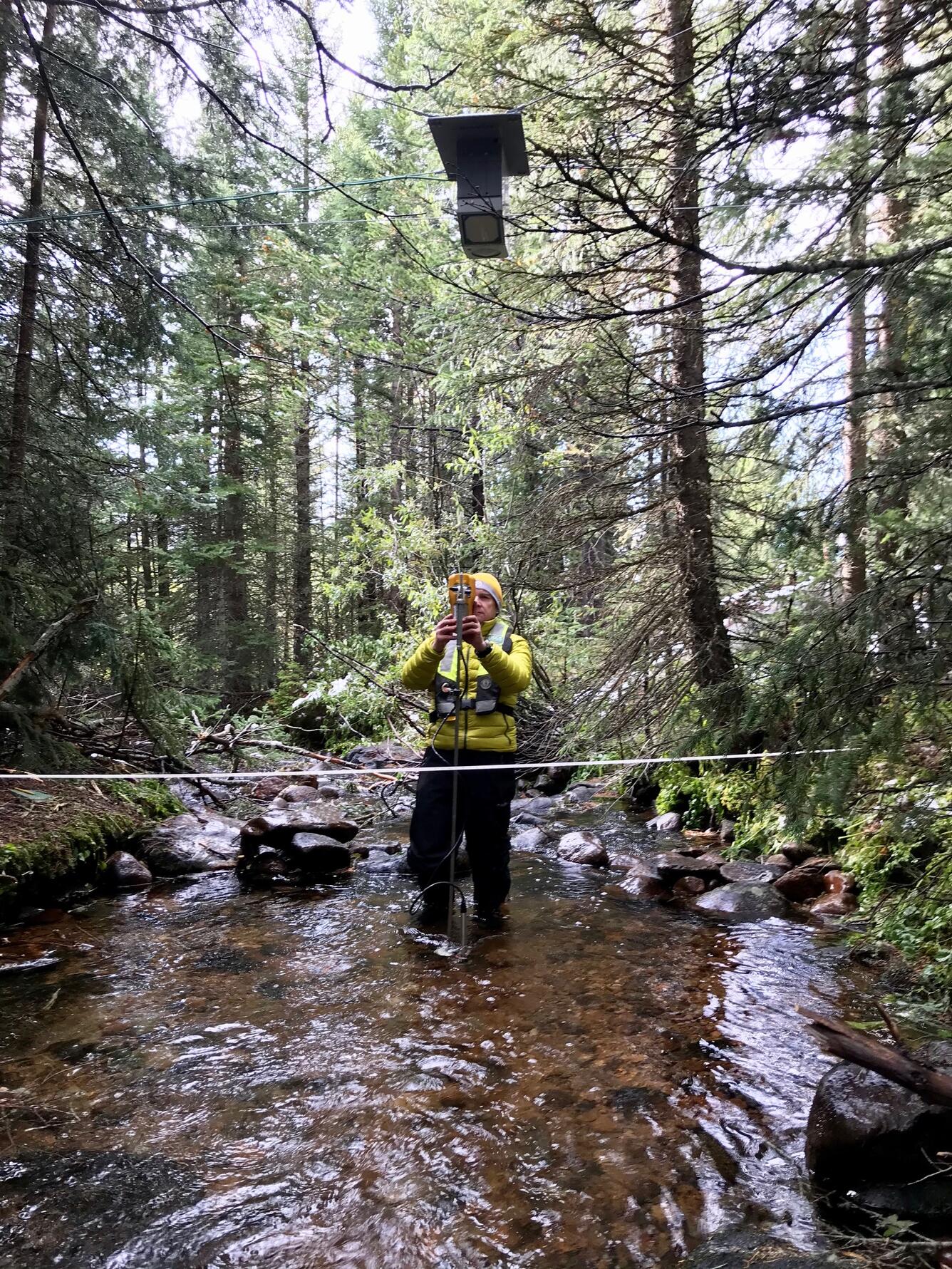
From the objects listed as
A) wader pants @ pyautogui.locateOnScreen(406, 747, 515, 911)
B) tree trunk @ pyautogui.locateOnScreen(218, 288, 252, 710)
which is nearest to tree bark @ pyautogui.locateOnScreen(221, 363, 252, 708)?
tree trunk @ pyautogui.locateOnScreen(218, 288, 252, 710)

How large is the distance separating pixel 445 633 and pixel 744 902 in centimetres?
315

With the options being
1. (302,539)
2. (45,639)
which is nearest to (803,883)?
(45,639)

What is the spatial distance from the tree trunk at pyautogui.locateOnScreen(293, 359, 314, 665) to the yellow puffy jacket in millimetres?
14762

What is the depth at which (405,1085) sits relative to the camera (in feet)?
10.6

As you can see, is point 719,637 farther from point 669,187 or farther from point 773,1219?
A: point 773,1219

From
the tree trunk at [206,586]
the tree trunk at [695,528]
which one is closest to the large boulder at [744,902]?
the tree trunk at [695,528]

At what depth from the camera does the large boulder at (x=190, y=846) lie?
6652 millimetres

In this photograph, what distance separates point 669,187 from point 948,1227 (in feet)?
14.8

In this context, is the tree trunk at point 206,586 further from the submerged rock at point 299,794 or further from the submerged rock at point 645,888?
the submerged rock at point 645,888

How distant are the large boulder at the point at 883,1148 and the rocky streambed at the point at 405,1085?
0.46 feet

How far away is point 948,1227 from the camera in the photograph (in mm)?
2203

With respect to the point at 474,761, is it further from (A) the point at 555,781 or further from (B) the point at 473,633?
(A) the point at 555,781

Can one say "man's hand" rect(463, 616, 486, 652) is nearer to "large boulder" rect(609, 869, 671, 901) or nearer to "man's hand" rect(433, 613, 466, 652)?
"man's hand" rect(433, 613, 466, 652)

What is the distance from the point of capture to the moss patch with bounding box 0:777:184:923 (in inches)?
202
